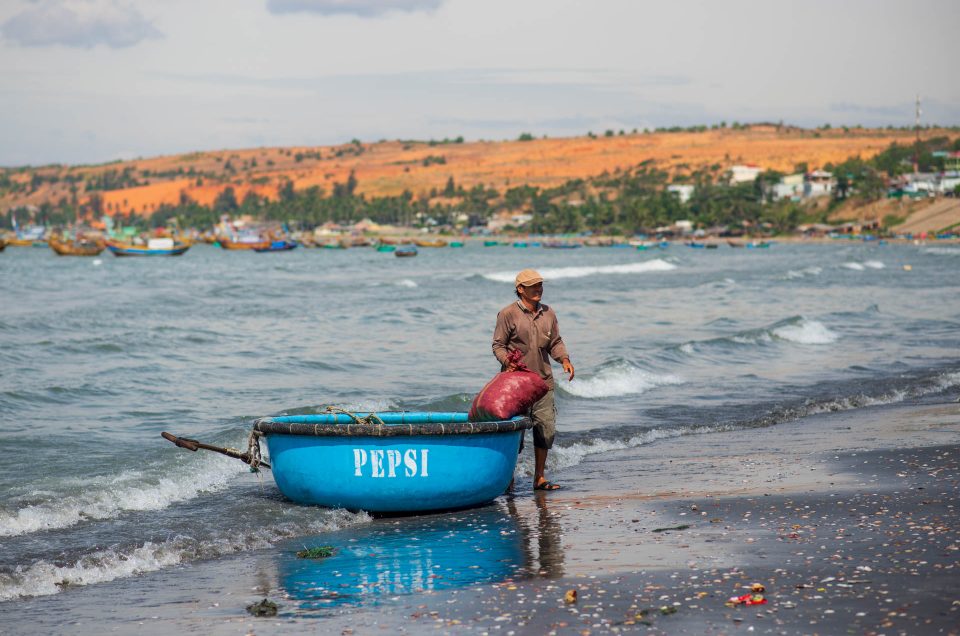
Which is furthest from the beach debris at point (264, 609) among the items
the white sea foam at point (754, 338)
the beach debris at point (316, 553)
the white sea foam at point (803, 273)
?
the white sea foam at point (803, 273)

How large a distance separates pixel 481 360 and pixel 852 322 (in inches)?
548

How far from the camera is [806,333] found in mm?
28969

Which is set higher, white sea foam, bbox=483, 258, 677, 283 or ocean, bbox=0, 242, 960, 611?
ocean, bbox=0, 242, 960, 611

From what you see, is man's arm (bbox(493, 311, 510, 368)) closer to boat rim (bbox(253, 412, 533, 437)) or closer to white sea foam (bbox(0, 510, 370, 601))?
boat rim (bbox(253, 412, 533, 437))

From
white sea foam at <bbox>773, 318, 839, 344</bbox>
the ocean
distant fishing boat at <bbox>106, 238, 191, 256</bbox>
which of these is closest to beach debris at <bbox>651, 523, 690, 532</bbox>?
the ocean

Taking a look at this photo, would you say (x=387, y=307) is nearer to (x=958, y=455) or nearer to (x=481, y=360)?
(x=481, y=360)

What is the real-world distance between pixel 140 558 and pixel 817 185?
19233cm

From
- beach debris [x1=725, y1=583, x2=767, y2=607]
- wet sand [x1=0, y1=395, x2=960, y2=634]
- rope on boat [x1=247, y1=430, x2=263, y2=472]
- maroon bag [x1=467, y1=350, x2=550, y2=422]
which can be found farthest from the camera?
rope on boat [x1=247, y1=430, x2=263, y2=472]

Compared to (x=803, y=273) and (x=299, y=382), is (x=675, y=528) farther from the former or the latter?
(x=803, y=273)

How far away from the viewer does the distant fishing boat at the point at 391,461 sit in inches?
392

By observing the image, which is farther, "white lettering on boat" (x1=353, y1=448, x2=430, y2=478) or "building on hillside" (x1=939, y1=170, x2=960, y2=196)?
"building on hillside" (x1=939, y1=170, x2=960, y2=196)

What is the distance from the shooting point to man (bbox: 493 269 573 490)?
418 inches

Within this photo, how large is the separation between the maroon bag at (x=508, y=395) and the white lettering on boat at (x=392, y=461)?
71 cm

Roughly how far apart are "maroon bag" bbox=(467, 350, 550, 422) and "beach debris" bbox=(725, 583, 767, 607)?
372cm
